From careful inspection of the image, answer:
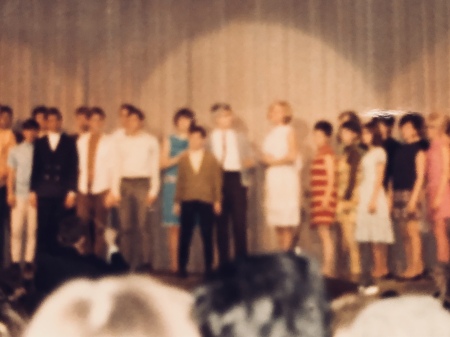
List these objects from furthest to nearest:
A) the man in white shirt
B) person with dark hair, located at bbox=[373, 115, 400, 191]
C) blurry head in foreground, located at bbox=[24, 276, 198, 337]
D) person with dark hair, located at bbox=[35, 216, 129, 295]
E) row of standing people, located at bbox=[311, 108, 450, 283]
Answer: the man in white shirt < person with dark hair, located at bbox=[373, 115, 400, 191] < row of standing people, located at bbox=[311, 108, 450, 283] < person with dark hair, located at bbox=[35, 216, 129, 295] < blurry head in foreground, located at bbox=[24, 276, 198, 337]

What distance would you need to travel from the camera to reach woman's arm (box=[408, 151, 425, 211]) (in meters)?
3.65

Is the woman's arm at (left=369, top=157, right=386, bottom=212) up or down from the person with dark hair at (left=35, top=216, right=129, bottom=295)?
up

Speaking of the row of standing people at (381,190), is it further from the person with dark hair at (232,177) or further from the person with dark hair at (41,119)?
the person with dark hair at (41,119)

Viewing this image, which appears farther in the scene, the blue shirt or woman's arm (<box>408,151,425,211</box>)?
the blue shirt

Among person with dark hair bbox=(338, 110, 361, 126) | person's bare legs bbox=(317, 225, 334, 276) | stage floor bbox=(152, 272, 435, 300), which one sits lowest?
stage floor bbox=(152, 272, 435, 300)

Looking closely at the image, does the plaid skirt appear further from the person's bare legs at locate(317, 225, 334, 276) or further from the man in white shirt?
the man in white shirt

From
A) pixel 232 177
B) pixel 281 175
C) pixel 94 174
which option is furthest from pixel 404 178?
pixel 94 174

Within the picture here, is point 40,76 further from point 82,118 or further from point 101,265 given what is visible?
point 101,265

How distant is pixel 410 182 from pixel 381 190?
0.17 meters

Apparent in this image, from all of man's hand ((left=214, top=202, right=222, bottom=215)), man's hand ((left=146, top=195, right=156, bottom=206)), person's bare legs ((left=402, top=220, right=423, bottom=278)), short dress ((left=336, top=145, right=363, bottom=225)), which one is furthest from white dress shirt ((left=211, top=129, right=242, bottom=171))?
person's bare legs ((left=402, top=220, right=423, bottom=278))

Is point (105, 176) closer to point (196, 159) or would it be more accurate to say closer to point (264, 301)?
point (196, 159)

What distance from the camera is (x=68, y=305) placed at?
225 cm

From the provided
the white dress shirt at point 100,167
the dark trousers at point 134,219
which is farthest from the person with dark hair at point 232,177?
the white dress shirt at point 100,167

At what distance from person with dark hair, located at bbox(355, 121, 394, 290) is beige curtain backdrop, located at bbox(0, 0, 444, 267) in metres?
0.83
